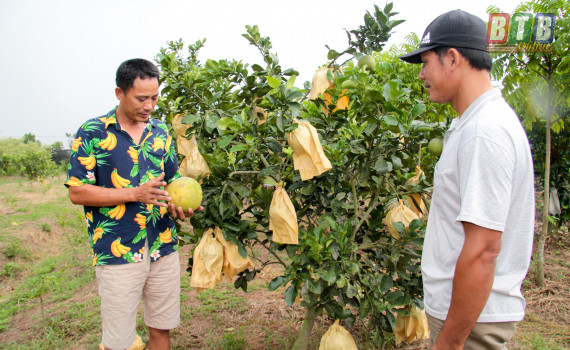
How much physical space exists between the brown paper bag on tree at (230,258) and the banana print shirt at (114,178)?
12.8 inches

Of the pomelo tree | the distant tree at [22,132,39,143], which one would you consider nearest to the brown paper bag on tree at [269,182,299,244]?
the pomelo tree

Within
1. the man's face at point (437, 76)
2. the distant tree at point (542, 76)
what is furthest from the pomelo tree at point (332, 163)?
the distant tree at point (542, 76)

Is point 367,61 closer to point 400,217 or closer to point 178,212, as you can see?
point 400,217

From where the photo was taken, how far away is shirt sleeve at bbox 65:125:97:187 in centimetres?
171

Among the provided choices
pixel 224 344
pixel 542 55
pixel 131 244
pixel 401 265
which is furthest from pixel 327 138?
pixel 542 55

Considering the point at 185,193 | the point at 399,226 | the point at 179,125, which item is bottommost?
the point at 399,226

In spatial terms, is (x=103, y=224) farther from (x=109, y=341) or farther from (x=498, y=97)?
(x=498, y=97)

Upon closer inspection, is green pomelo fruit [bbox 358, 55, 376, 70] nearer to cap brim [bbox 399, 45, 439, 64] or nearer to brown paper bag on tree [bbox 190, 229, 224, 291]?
cap brim [bbox 399, 45, 439, 64]

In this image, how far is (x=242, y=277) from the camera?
6.99 ft

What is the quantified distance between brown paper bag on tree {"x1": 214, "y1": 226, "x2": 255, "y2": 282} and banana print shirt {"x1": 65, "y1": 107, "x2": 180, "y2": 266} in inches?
12.8

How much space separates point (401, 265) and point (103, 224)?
4.87 ft

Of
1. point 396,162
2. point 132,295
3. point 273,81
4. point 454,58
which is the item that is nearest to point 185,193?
point 132,295

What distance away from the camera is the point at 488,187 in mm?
969

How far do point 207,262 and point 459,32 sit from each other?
1419mm
